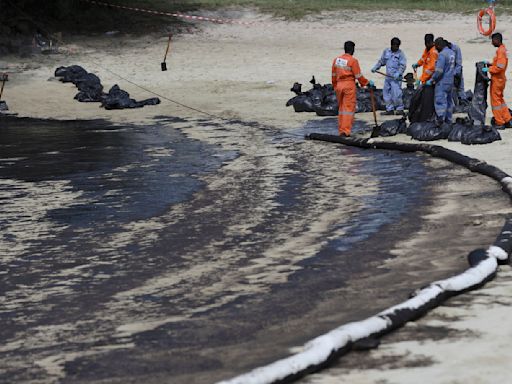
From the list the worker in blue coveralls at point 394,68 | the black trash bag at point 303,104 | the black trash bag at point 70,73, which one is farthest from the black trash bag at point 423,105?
the black trash bag at point 70,73

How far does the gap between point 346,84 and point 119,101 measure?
26.1ft

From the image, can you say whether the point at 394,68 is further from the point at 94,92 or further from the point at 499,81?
the point at 94,92

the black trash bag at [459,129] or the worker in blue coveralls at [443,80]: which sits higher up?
the worker in blue coveralls at [443,80]

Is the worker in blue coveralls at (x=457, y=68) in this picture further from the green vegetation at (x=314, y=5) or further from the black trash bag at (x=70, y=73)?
the green vegetation at (x=314, y=5)

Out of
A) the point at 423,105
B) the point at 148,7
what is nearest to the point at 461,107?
the point at 423,105

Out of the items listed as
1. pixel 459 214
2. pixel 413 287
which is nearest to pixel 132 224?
pixel 459 214

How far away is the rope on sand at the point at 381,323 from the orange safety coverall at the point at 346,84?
325 inches

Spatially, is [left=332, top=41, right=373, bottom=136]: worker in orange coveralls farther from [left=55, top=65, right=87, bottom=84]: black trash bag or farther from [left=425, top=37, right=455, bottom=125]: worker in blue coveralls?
[left=55, top=65, right=87, bottom=84]: black trash bag

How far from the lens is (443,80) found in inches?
748

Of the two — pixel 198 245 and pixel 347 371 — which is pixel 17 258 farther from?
pixel 347 371

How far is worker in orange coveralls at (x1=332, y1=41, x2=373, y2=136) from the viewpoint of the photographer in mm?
18688

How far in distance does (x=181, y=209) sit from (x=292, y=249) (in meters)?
2.81

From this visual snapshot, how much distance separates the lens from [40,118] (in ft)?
82.2

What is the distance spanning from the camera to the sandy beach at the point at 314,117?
713 centimetres
